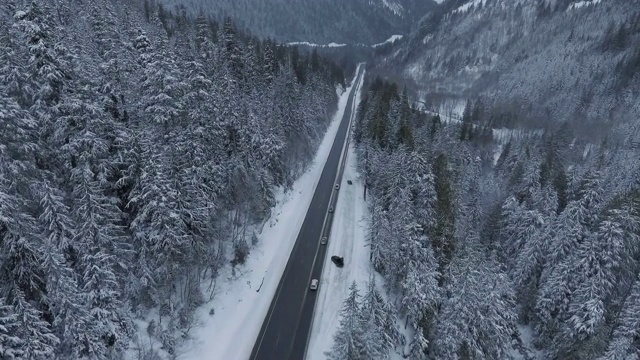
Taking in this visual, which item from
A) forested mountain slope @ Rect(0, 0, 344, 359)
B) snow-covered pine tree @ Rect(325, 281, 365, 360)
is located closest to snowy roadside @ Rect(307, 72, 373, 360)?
snow-covered pine tree @ Rect(325, 281, 365, 360)

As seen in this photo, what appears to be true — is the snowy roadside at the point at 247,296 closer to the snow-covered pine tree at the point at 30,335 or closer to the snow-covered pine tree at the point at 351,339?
the snow-covered pine tree at the point at 351,339

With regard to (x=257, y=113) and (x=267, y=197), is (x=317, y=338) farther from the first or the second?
(x=257, y=113)

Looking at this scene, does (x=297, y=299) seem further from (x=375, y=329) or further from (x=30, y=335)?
(x=30, y=335)

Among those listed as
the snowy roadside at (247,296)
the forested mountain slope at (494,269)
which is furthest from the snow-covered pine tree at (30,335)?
the forested mountain slope at (494,269)

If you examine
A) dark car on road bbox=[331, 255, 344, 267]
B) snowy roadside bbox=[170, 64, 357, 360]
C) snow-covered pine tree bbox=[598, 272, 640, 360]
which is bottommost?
snowy roadside bbox=[170, 64, 357, 360]

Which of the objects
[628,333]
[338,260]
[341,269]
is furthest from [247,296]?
[628,333]

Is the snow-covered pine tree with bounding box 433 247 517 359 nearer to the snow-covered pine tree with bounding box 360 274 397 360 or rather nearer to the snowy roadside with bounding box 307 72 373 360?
the snow-covered pine tree with bounding box 360 274 397 360
